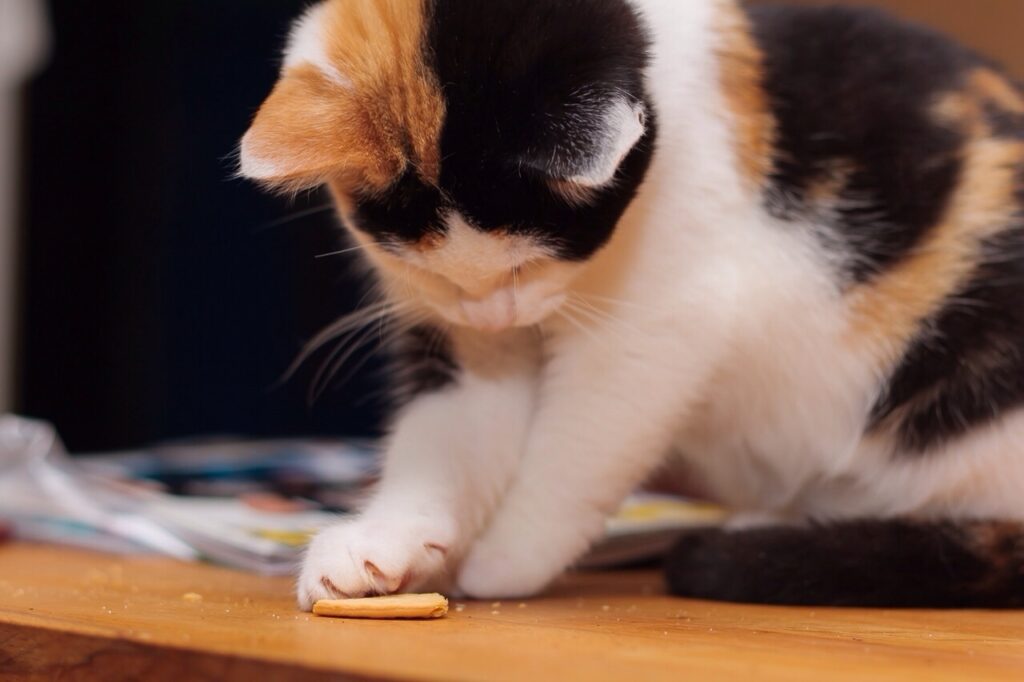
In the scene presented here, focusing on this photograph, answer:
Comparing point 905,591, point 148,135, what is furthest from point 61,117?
point 905,591

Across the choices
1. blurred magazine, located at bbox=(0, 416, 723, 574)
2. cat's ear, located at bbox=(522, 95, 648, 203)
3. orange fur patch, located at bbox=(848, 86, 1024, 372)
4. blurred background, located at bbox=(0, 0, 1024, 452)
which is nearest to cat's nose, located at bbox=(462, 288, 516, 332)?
cat's ear, located at bbox=(522, 95, 648, 203)

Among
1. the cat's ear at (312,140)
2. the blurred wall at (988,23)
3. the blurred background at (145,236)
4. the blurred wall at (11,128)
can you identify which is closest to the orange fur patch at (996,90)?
the cat's ear at (312,140)

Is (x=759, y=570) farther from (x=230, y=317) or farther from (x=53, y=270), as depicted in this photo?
(x=53, y=270)

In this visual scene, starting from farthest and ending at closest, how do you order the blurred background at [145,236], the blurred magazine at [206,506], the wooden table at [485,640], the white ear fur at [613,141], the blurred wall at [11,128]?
the blurred background at [145,236] → the blurred wall at [11,128] → the blurred magazine at [206,506] → the white ear fur at [613,141] → the wooden table at [485,640]

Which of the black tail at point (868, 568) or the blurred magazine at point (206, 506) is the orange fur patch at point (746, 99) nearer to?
the black tail at point (868, 568)

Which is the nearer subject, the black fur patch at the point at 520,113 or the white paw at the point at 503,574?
the black fur patch at the point at 520,113

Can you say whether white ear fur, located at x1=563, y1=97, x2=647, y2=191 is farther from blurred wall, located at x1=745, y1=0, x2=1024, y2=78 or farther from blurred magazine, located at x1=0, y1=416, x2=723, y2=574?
blurred wall, located at x1=745, y1=0, x2=1024, y2=78
